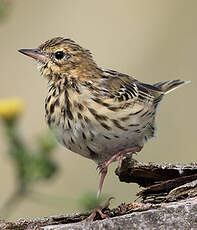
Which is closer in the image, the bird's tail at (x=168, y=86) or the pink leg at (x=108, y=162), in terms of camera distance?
the pink leg at (x=108, y=162)

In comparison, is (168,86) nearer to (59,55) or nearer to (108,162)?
(59,55)

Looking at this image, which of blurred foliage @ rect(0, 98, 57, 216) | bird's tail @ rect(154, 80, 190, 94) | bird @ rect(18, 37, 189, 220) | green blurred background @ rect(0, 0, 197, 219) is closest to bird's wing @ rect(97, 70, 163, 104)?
bird @ rect(18, 37, 189, 220)

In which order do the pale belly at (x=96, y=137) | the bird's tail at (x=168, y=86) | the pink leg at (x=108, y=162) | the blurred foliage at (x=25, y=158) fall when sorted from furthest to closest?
the bird's tail at (x=168, y=86) < the pale belly at (x=96, y=137) < the blurred foliage at (x=25, y=158) < the pink leg at (x=108, y=162)

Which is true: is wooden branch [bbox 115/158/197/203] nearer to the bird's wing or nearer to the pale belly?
the pale belly

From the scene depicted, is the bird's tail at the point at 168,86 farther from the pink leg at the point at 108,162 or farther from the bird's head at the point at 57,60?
the pink leg at the point at 108,162

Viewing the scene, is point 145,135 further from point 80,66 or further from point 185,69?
point 185,69

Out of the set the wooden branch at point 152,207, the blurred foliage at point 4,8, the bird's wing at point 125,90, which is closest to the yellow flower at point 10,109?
the bird's wing at point 125,90

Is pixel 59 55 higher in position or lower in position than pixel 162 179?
higher

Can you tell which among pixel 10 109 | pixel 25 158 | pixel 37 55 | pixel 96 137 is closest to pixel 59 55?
A: pixel 37 55
